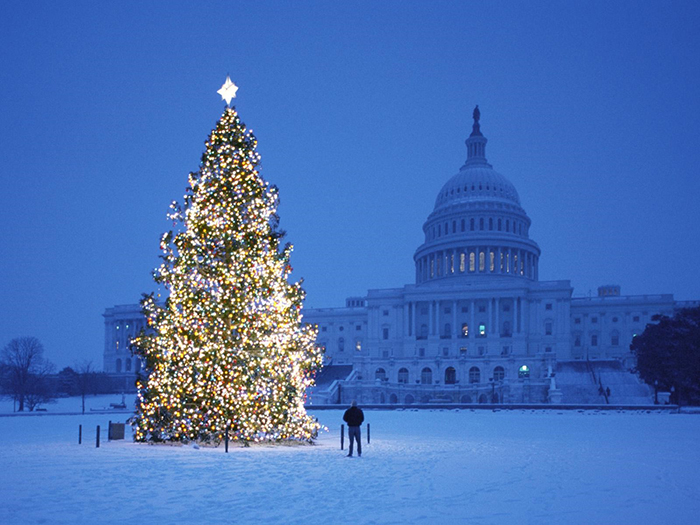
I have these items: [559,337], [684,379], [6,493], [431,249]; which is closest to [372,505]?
[6,493]

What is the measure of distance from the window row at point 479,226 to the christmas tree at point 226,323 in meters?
116

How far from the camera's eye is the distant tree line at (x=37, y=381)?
75.4 meters

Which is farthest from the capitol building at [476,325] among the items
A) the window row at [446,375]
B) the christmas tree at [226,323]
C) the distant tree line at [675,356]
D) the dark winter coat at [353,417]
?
the dark winter coat at [353,417]

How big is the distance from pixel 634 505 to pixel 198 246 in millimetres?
16006

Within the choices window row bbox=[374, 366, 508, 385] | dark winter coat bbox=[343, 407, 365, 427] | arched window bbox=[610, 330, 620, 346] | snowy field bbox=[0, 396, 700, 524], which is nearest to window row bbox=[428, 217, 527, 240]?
arched window bbox=[610, 330, 620, 346]

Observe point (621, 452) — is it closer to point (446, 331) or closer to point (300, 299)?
point (300, 299)

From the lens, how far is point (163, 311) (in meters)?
24.7

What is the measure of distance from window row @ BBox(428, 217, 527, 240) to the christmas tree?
116m

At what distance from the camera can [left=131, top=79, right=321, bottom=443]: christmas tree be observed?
2386cm

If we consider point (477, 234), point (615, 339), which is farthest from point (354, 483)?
point (477, 234)

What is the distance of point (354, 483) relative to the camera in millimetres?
16344

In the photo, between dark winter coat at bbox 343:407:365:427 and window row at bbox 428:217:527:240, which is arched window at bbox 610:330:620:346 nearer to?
window row at bbox 428:217:527:240

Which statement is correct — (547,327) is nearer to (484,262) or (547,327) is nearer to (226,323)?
(484,262)

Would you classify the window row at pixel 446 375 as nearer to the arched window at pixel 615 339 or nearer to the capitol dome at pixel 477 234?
the capitol dome at pixel 477 234
